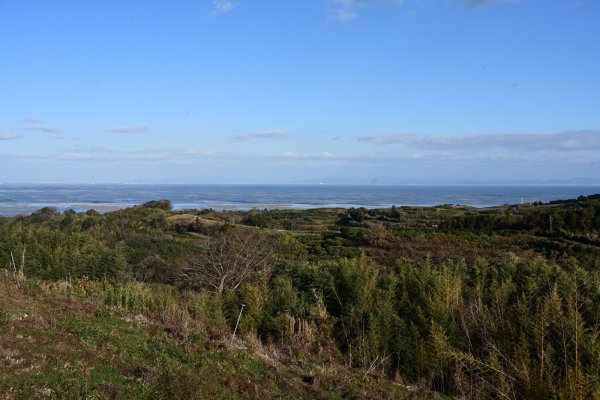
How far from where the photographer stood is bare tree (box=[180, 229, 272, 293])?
1914 centimetres

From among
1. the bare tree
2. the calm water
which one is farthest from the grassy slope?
the calm water

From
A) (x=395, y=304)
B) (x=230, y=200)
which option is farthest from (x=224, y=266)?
(x=230, y=200)

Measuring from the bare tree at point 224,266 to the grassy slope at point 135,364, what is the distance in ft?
26.4

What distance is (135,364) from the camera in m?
7.54

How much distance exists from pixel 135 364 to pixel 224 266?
41.0ft

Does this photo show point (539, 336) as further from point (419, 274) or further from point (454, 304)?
point (419, 274)

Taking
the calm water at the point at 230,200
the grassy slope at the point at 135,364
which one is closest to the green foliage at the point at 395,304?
the grassy slope at the point at 135,364

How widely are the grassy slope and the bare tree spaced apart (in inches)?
317

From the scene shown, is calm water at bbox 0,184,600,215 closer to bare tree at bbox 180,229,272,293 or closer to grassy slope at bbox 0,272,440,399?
bare tree at bbox 180,229,272,293

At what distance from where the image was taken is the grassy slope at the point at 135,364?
6.17 metres

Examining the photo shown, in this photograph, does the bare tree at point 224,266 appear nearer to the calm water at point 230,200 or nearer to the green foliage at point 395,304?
the green foliage at point 395,304

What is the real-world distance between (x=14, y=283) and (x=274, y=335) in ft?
22.1

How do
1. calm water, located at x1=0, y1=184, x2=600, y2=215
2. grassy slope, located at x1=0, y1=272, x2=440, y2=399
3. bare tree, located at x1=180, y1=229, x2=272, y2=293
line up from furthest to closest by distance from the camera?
1. calm water, located at x1=0, y1=184, x2=600, y2=215
2. bare tree, located at x1=180, y1=229, x2=272, y2=293
3. grassy slope, located at x1=0, y1=272, x2=440, y2=399

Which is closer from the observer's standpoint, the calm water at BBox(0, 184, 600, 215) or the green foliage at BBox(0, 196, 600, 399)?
the green foliage at BBox(0, 196, 600, 399)
